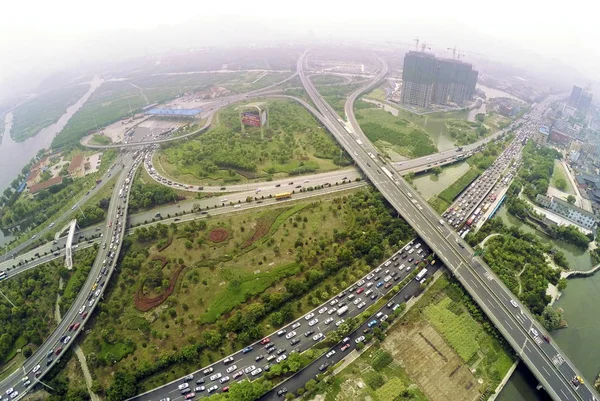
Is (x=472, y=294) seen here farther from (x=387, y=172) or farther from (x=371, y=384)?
(x=387, y=172)

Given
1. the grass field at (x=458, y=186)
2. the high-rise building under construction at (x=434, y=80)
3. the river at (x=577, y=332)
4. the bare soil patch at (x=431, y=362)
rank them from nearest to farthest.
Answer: the bare soil patch at (x=431, y=362) → the river at (x=577, y=332) → the grass field at (x=458, y=186) → the high-rise building under construction at (x=434, y=80)

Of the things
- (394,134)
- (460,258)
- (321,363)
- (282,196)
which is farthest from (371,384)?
(394,134)

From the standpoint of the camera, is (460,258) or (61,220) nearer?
(460,258)

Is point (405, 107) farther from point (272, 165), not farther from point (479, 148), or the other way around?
point (272, 165)

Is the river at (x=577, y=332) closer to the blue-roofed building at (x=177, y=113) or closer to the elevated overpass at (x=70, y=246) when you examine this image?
the elevated overpass at (x=70, y=246)

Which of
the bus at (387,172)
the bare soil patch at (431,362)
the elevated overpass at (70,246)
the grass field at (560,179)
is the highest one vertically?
the bus at (387,172)

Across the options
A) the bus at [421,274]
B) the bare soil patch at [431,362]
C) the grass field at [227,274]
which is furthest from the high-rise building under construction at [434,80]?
the bare soil patch at [431,362]

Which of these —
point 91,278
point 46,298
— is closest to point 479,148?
point 91,278
